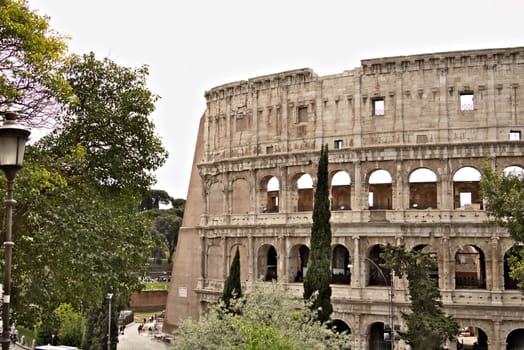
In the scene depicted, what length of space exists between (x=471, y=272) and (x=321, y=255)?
14.6 m

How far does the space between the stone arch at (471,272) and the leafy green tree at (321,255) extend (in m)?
8.20

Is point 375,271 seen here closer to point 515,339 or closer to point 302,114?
point 515,339

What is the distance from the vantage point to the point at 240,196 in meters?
38.8

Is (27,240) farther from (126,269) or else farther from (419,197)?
(419,197)

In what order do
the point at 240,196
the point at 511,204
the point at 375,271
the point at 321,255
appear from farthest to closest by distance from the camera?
the point at 240,196 < the point at 375,271 < the point at 321,255 < the point at 511,204

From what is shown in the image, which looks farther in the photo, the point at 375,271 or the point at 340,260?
the point at 340,260

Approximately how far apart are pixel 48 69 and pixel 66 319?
26522 mm

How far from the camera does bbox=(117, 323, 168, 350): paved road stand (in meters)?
42.5

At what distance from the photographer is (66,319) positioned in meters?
37.9

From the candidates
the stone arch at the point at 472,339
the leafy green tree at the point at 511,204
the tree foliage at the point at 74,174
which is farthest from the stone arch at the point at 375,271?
the tree foliage at the point at 74,174

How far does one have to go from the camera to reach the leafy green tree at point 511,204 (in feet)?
75.7

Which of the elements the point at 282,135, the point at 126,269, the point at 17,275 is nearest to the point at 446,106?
the point at 282,135

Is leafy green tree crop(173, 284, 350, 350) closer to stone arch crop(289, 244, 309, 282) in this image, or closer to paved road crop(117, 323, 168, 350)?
stone arch crop(289, 244, 309, 282)

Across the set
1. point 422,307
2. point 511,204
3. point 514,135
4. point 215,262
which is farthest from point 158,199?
point 511,204
